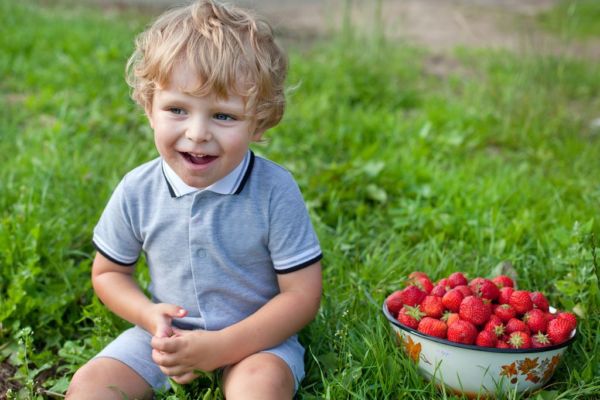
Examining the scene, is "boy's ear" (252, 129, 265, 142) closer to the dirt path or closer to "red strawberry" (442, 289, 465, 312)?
"red strawberry" (442, 289, 465, 312)

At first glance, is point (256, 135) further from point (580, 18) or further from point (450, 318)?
point (580, 18)

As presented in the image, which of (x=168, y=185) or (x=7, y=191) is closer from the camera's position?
(x=168, y=185)

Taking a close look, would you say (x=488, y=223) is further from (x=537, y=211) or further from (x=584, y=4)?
(x=584, y=4)

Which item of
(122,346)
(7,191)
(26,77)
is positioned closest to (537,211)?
(122,346)

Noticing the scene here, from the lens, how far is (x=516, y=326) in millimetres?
1994

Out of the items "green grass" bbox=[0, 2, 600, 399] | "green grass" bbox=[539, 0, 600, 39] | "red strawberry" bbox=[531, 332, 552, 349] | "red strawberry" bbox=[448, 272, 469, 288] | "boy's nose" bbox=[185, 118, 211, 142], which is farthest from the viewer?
"green grass" bbox=[539, 0, 600, 39]

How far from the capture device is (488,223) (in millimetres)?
3031

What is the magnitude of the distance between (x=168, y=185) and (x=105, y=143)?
189 cm

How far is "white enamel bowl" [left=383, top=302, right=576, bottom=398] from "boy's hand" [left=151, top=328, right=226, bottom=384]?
49 cm

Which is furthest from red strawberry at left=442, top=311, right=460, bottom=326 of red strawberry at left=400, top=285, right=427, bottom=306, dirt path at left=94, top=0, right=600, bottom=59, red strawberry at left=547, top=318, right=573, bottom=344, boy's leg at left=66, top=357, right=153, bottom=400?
dirt path at left=94, top=0, right=600, bottom=59

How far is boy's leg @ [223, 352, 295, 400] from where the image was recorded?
1.88 metres

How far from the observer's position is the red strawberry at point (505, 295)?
83.2 inches

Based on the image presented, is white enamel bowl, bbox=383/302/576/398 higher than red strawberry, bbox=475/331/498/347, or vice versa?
red strawberry, bbox=475/331/498/347

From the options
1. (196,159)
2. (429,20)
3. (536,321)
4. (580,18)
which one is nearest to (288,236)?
(196,159)
